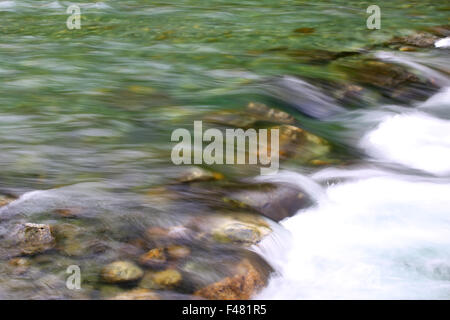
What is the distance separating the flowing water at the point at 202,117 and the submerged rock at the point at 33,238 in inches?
3.5

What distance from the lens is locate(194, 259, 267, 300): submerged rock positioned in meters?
3.65

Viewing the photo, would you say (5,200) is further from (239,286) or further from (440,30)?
(440,30)

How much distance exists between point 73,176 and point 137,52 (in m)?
4.18

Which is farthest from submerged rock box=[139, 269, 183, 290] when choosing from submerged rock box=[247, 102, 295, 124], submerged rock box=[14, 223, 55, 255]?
submerged rock box=[247, 102, 295, 124]

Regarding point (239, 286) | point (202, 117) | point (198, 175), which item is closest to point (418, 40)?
point (202, 117)

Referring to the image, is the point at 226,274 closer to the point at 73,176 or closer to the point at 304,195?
the point at 304,195

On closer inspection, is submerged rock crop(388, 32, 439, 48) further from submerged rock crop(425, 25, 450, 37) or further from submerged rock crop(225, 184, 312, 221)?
submerged rock crop(225, 184, 312, 221)

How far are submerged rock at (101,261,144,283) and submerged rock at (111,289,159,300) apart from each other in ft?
0.36

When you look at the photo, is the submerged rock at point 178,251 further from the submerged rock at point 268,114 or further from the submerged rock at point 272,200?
the submerged rock at point 268,114

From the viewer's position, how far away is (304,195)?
497 cm

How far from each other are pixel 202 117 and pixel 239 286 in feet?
9.57

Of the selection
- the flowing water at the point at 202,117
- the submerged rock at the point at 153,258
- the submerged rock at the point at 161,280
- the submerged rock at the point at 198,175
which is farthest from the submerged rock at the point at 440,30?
the submerged rock at the point at 161,280

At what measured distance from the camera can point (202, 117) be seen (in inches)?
253
